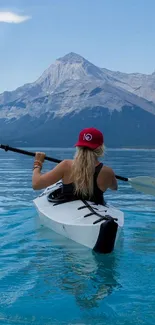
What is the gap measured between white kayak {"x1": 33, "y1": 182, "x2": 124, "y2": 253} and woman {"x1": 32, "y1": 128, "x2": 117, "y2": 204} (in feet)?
0.89

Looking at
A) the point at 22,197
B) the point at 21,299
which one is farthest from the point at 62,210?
the point at 22,197

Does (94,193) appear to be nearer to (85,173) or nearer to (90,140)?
(85,173)

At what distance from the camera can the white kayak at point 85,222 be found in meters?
7.25

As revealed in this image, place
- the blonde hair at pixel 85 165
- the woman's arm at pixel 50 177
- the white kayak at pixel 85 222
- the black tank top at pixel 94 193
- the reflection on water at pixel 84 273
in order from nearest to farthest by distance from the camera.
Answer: the reflection on water at pixel 84 273 → the white kayak at pixel 85 222 → the blonde hair at pixel 85 165 → the woman's arm at pixel 50 177 → the black tank top at pixel 94 193

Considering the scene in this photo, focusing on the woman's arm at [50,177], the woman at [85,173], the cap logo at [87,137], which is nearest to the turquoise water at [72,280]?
the woman at [85,173]

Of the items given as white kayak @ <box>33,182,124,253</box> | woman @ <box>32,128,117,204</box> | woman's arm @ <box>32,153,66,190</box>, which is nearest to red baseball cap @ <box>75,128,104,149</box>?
woman @ <box>32,128,117,204</box>

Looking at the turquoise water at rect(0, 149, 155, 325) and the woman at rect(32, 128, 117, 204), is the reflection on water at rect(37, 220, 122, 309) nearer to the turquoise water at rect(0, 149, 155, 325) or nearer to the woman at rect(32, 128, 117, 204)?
the turquoise water at rect(0, 149, 155, 325)

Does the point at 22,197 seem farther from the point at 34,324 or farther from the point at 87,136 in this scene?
the point at 34,324

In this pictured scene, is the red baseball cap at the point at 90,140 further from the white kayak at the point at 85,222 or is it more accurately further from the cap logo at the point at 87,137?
the white kayak at the point at 85,222

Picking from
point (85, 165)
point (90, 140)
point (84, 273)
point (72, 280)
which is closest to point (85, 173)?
point (85, 165)

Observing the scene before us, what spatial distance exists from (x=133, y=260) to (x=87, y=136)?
7.21 feet

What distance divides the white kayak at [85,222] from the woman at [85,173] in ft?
0.89

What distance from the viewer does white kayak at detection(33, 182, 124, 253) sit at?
23.8 feet

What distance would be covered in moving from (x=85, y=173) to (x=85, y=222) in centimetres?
84
